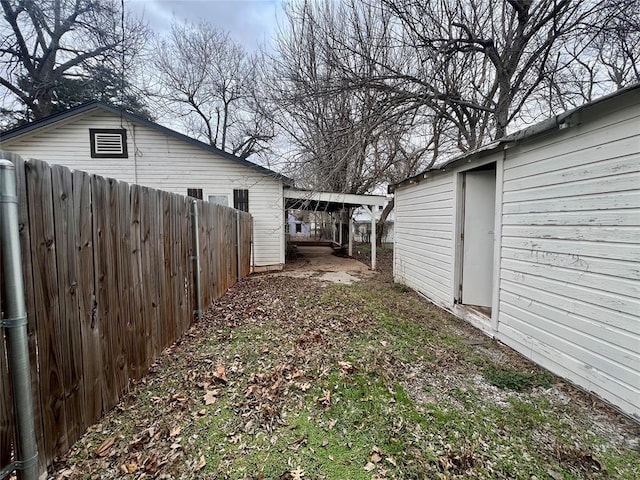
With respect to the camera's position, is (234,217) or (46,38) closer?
(234,217)

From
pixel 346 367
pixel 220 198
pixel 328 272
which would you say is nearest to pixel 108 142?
pixel 220 198

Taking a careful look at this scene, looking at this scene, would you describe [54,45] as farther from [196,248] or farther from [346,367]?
[346,367]

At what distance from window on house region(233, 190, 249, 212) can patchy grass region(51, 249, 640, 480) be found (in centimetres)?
634

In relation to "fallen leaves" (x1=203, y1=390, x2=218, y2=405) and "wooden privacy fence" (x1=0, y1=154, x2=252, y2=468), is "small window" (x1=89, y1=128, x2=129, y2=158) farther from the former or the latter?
"fallen leaves" (x1=203, y1=390, x2=218, y2=405)

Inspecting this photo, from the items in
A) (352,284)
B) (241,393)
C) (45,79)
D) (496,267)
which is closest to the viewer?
(241,393)

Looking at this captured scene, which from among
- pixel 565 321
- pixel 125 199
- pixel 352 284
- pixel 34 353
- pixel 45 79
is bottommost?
pixel 352 284

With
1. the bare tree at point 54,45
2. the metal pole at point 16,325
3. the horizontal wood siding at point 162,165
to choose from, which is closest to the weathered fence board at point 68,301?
the metal pole at point 16,325

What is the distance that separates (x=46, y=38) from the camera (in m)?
12.8

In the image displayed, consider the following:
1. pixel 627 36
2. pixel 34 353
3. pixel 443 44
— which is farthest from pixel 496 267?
pixel 627 36

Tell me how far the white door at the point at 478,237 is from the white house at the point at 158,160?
19.9 feet

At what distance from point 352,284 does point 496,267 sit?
3936 mm

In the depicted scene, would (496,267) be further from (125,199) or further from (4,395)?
(4,395)

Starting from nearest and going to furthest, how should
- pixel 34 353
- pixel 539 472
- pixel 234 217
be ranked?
1. pixel 34 353
2. pixel 539 472
3. pixel 234 217

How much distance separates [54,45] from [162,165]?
911 centimetres
